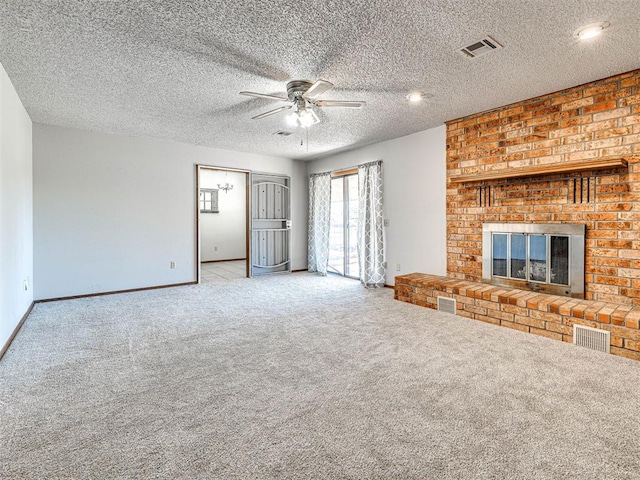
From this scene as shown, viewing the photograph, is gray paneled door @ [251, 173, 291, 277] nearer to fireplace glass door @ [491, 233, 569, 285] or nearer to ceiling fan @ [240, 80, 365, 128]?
ceiling fan @ [240, 80, 365, 128]

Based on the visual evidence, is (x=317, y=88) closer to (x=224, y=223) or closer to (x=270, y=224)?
(x=270, y=224)

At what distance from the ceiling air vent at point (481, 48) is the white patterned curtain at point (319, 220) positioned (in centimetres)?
409

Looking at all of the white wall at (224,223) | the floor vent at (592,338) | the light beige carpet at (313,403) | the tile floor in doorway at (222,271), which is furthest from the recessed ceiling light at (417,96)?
the white wall at (224,223)

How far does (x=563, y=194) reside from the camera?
340 cm

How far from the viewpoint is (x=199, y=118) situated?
426cm

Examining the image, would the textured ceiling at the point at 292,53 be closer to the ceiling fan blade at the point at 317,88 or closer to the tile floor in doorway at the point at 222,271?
the ceiling fan blade at the point at 317,88

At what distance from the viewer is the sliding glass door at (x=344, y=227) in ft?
20.7

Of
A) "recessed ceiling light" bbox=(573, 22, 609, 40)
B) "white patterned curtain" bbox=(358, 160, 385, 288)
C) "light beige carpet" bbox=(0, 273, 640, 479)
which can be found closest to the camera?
"light beige carpet" bbox=(0, 273, 640, 479)

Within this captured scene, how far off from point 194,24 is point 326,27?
87 cm

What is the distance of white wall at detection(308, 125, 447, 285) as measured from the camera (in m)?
4.66

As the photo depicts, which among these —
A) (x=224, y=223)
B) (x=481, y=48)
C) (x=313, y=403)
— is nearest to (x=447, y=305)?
(x=313, y=403)

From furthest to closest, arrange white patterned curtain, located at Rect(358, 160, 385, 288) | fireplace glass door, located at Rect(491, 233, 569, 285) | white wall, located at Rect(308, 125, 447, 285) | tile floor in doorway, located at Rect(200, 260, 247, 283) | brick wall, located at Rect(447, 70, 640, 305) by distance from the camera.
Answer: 1. tile floor in doorway, located at Rect(200, 260, 247, 283)
2. white patterned curtain, located at Rect(358, 160, 385, 288)
3. white wall, located at Rect(308, 125, 447, 285)
4. fireplace glass door, located at Rect(491, 233, 569, 285)
5. brick wall, located at Rect(447, 70, 640, 305)

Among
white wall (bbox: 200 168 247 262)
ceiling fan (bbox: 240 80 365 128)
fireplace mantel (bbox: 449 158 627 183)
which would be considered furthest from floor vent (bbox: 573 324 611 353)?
white wall (bbox: 200 168 247 262)

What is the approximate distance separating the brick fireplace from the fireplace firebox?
7 cm
